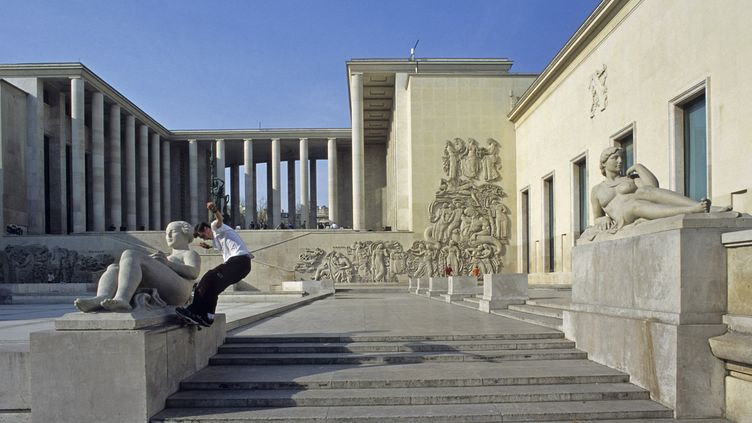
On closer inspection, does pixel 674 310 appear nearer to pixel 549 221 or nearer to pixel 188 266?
pixel 188 266

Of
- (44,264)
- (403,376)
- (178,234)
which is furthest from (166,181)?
(403,376)

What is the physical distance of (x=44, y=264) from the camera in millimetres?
32625

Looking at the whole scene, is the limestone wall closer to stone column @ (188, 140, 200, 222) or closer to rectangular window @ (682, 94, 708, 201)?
rectangular window @ (682, 94, 708, 201)

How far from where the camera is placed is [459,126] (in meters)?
34.2

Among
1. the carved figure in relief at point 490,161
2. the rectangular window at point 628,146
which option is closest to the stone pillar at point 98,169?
the carved figure in relief at point 490,161

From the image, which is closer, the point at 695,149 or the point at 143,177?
the point at 695,149

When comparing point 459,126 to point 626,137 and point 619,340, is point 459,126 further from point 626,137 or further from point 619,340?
point 619,340

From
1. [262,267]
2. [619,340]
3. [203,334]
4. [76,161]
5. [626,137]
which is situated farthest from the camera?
[76,161]

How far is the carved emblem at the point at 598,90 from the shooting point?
21719 millimetres

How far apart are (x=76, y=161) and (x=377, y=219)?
88.3ft

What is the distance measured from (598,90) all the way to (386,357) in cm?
1936

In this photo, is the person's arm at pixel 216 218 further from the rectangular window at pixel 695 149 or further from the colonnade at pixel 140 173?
the colonnade at pixel 140 173

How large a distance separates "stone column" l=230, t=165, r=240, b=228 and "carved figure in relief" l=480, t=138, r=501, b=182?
1006 inches

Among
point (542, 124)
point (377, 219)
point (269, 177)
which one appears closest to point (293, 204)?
point (269, 177)
